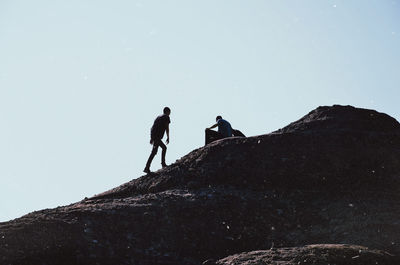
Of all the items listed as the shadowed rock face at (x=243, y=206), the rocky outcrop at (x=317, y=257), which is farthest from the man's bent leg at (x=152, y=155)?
the rocky outcrop at (x=317, y=257)

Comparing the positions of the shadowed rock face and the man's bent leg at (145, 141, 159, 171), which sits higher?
the man's bent leg at (145, 141, 159, 171)

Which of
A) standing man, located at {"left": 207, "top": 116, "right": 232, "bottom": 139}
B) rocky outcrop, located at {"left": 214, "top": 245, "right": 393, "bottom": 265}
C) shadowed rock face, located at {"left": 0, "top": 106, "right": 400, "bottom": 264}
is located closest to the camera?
rocky outcrop, located at {"left": 214, "top": 245, "right": 393, "bottom": 265}

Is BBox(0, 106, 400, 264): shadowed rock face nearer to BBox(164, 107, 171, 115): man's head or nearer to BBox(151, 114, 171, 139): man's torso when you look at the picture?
BBox(151, 114, 171, 139): man's torso

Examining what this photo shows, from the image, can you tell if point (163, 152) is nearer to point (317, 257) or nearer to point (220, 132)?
point (220, 132)

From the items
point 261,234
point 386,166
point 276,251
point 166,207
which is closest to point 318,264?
point 276,251

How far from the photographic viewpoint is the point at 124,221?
48.9 ft

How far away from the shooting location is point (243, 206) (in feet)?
54.7

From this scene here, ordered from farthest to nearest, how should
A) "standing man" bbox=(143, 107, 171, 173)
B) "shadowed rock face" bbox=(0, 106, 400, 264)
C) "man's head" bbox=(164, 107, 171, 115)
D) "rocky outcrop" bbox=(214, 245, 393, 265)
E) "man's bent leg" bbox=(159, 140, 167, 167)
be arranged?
1. "man's head" bbox=(164, 107, 171, 115)
2. "man's bent leg" bbox=(159, 140, 167, 167)
3. "standing man" bbox=(143, 107, 171, 173)
4. "shadowed rock face" bbox=(0, 106, 400, 264)
5. "rocky outcrop" bbox=(214, 245, 393, 265)

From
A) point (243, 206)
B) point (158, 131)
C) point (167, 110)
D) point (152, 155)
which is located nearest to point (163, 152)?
point (152, 155)

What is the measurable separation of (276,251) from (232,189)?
607cm

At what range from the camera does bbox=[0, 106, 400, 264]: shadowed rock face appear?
1320cm

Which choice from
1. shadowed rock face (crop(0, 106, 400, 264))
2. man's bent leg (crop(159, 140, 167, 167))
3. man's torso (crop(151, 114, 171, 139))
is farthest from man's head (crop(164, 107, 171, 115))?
shadowed rock face (crop(0, 106, 400, 264))

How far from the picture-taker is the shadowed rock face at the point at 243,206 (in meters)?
13.2

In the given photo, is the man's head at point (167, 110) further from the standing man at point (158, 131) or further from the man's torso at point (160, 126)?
the man's torso at point (160, 126)
